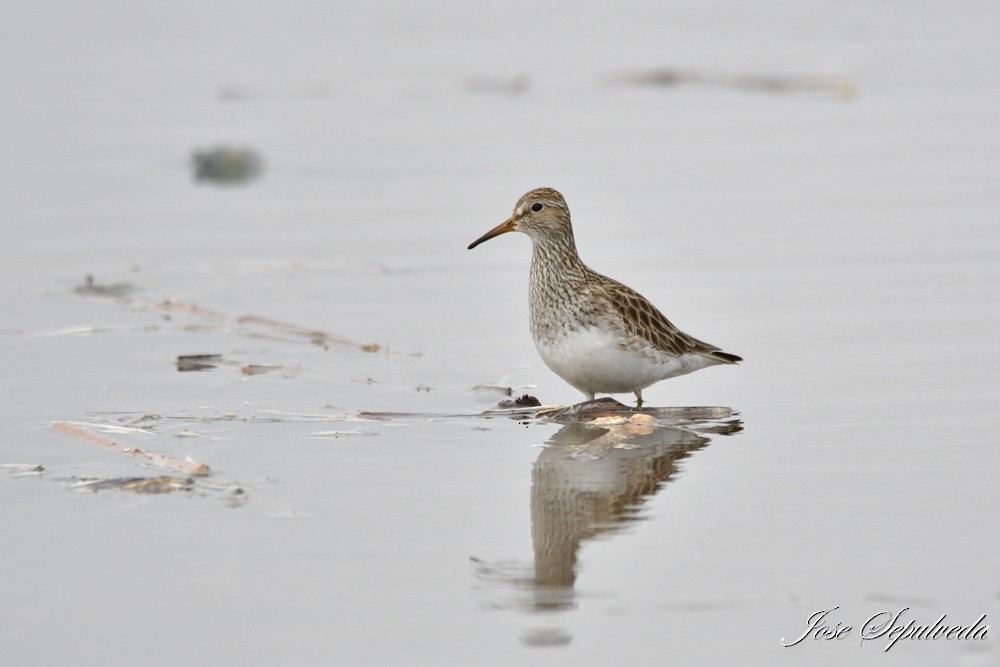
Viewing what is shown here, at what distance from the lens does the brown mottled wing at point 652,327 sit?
26.0 ft

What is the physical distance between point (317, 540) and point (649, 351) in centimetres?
270

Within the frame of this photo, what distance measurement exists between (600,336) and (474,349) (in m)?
1.48

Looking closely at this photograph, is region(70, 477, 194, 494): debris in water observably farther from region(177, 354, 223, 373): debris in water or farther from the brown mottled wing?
the brown mottled wing

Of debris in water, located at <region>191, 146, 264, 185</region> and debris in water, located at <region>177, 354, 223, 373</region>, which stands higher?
debris in water, located at <region>191, 146, 264, 185</region>

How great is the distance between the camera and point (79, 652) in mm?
4887

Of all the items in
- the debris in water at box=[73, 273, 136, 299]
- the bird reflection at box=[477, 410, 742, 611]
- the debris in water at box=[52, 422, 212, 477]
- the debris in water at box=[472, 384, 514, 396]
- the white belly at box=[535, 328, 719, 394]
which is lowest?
the bird reflection at box=[477, 410, 742, 611]

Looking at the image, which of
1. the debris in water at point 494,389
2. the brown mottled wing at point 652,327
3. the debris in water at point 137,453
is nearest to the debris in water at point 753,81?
the brown mottled wing at point 652,327
